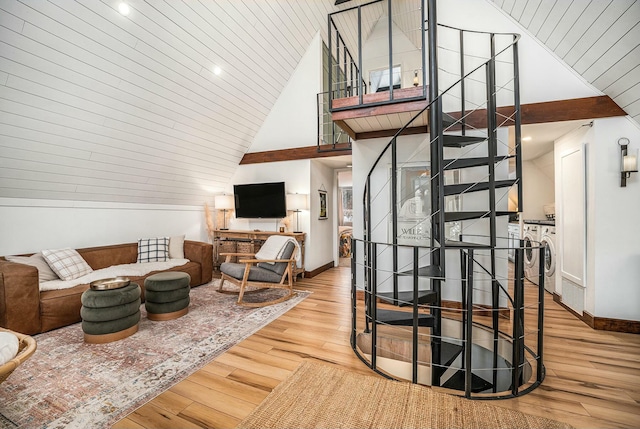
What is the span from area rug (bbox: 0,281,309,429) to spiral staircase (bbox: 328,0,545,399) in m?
1.33

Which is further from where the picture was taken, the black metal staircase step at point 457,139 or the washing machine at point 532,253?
the washing machine at point 532,253

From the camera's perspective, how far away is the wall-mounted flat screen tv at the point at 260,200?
5156 mm

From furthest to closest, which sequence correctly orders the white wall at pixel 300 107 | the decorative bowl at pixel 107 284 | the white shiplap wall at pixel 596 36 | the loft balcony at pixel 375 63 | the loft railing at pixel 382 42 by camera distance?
the loft railing at pixel 382 42, the white wall at pixel 300 107, the loft balcony at pixel 375 63, the decorative bowl at pixel 107 284, the white shiplap wall at pixel 596 36

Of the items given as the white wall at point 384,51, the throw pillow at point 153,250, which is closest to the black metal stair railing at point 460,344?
the throw pillow at point 153,250

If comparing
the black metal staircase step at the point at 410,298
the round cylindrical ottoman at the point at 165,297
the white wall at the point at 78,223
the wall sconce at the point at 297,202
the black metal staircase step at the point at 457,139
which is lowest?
the round cylindrical ottoman at the point at 165,297

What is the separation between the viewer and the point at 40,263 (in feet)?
10.5

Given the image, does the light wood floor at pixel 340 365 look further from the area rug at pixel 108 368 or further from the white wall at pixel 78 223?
the white wall at pixel 78 223

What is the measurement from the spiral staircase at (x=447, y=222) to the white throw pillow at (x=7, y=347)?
206 centimetres

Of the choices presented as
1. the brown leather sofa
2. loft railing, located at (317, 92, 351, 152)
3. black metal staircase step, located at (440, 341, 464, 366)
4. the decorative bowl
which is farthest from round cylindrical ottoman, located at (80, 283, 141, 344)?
loft railing, located at (317, 92, 351, 152)

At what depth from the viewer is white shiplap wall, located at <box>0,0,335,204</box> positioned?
2.53 meters

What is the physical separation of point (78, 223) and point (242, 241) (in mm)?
2376

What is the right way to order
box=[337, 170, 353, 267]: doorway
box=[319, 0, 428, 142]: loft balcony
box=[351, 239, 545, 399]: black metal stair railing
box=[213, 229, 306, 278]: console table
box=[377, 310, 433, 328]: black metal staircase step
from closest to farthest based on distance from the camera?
box=[351, 239, 545, 399]: black metal stair railing, box=[377, 310, 433, 328]: black metal staircase step, box=[319, 0, 428, 142]: loft balcony, box=[213, 229, 306, 278]: console table, box=[337, 170, 353, 267]: doorway

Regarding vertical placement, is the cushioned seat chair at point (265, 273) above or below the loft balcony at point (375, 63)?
below

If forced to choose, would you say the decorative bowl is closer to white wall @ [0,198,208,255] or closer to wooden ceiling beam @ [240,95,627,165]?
white wall @ [0,198,208,255]
